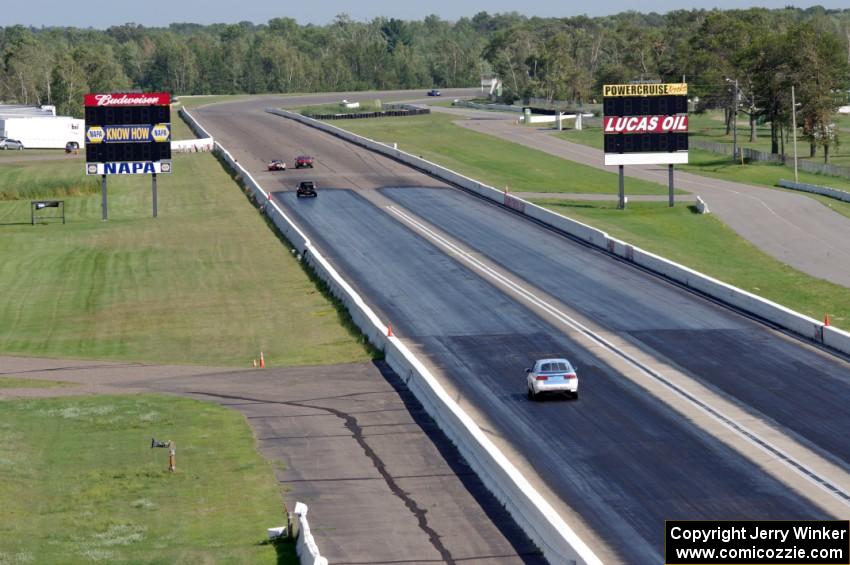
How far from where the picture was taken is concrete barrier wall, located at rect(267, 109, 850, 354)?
4831 centimetres

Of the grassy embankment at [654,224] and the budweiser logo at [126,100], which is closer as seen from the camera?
the grassy embankment at [654,224]

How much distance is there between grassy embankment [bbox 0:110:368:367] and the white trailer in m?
55.5

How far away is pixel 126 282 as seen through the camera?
67938 mm

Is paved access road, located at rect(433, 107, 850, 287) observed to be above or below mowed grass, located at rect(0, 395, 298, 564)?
above

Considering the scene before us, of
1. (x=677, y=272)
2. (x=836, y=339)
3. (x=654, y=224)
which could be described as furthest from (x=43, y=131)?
(x=836, y=339)

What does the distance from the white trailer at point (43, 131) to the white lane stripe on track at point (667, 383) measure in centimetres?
9260

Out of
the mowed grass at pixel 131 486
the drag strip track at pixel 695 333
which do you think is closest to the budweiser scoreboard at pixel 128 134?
the drag strip track at pixel 695 333

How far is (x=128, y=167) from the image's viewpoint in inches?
3410

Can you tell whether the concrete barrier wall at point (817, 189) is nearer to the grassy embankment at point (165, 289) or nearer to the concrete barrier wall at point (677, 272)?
the concrete barrier wall at point (677, 272)

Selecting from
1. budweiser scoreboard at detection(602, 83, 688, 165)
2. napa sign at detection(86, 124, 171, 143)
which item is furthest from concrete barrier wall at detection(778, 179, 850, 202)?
napa sign at detection(86, 124, 171, 143)

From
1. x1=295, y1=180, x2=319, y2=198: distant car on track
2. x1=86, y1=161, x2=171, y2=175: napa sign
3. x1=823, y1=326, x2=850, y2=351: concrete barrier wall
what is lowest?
x1=823, y1=326, x2=850, y2=351: concrete barrier wall

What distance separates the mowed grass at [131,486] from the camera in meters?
27.0

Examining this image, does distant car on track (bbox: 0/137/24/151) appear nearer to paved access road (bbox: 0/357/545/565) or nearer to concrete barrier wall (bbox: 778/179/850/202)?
concrete barrier wall (bbox: 778/179/850/202)

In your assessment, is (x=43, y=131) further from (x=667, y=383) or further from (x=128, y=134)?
(x=667, y=383)
